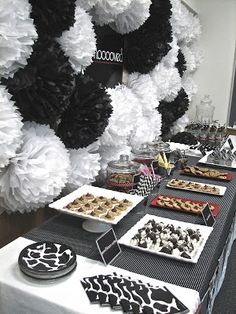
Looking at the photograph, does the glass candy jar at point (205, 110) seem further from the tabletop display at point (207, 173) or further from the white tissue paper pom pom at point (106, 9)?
the white tissue paper pom pom at point (106, 9)

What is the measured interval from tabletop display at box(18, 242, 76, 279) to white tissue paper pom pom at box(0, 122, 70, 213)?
0.19 meters

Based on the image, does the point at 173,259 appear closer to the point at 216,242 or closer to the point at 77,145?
the point at 216,242

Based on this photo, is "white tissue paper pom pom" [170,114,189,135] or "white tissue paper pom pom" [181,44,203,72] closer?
"white tissue paper pom pom" [170,114,189,135]

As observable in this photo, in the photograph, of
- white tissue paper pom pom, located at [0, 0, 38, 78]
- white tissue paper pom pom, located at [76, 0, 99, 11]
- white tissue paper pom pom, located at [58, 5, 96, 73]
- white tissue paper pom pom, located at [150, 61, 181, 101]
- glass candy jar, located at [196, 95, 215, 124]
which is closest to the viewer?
white tissue paper pom pom, located at [0, 0, 38, 78]

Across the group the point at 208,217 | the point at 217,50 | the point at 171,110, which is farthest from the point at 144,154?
the point at 217,50

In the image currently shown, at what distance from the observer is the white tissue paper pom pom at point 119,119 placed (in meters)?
1.59

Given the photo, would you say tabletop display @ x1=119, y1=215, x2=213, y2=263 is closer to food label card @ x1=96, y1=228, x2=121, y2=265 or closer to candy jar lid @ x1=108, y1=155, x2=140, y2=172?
food label card @ x1=96, y1=228, x2=121, y2=265

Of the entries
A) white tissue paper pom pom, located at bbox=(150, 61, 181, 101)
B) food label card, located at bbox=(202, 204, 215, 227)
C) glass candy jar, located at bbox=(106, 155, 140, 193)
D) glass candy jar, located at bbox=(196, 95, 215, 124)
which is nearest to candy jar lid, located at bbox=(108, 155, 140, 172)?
glass candy jar, located at bbox=(106, 155, 140, 193)

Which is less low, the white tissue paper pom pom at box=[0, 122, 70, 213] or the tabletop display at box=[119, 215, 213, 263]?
the white tissue paper pom pom at box=[0, 122, 70, 213]

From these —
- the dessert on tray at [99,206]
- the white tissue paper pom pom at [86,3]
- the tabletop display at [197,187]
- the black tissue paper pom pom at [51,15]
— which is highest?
the white tissue paper pom pom at [86,3]

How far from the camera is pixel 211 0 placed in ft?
12.6

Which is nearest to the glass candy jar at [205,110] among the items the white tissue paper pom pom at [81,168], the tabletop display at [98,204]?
the white tissue paper pom pom at [81,168]

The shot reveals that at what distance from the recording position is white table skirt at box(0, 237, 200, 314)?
0.85 m

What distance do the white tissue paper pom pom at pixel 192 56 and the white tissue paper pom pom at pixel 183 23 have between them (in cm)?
11
